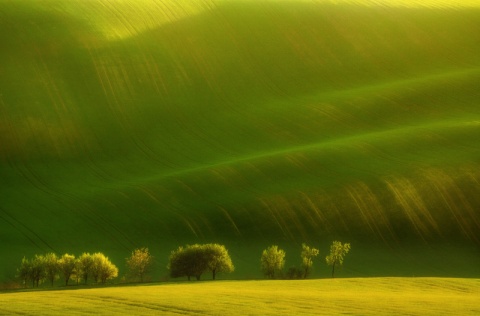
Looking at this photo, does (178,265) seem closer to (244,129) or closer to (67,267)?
(67,267)

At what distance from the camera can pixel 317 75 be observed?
97.1 meters

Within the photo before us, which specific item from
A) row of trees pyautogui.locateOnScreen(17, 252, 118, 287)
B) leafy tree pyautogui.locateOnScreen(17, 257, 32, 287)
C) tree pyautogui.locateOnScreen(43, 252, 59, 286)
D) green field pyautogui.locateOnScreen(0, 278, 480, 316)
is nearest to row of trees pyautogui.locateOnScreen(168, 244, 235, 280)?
row of trees pyautogui.locateOnScreen(17, 252, 118, 287)

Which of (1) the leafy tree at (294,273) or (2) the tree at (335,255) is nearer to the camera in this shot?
→ (1) the leafy tree at (294,273)

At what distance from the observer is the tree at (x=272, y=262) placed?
5667cm

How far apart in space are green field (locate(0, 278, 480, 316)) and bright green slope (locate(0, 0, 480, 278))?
15722 millimetres

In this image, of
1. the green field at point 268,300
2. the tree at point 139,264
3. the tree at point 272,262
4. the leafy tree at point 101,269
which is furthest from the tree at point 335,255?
the green field at point 268,300

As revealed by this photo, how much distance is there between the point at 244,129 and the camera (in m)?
85.3

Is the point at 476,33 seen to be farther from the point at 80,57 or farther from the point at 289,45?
the point at 80,57

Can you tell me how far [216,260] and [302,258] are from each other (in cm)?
771

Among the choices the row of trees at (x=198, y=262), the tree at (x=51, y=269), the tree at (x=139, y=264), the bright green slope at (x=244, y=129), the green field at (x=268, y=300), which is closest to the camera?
the green field at (x=268, y=300)

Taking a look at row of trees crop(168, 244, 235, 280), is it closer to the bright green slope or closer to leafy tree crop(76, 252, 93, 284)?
the bright green slope

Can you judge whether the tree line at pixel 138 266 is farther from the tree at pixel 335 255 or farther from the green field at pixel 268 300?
the green field at pixel 268 300

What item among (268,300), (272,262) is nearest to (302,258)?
(272,262)

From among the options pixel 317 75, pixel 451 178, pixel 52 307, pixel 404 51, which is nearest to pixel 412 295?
pixel 52 307
